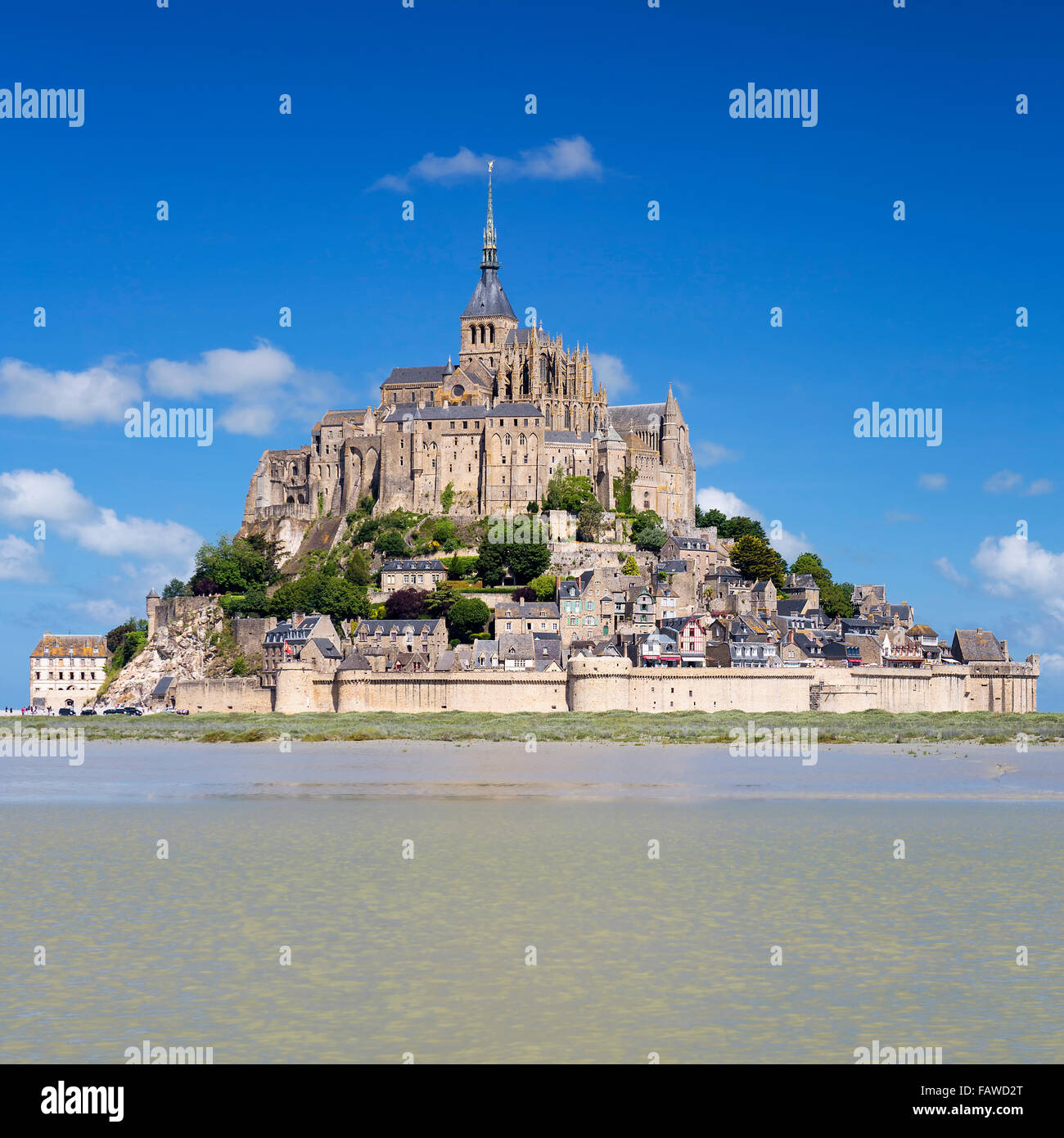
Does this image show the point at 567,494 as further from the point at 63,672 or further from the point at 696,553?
the point at 63,672

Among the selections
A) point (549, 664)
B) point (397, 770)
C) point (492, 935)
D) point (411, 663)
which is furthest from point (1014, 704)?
point (492, 935)

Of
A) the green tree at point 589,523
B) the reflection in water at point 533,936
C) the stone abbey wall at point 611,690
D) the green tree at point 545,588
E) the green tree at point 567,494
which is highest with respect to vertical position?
the green tree at point 567,494

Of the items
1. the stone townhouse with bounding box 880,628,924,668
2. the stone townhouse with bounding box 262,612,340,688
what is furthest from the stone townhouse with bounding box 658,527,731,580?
the stone townhouse with bounding box 262,612,340,688

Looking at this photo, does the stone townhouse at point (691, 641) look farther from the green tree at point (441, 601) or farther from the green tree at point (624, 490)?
the green tree at point (624, 490)

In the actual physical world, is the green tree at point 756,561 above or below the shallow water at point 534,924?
above

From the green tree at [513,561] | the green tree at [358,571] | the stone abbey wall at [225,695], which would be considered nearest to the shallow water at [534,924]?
the stone abbey wall at [225,695]

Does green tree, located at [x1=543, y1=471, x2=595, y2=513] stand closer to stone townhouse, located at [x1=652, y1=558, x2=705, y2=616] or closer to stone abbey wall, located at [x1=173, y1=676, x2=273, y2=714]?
stone townhouse, located at [x1=652, y1=558, x2=705, y2=616]
